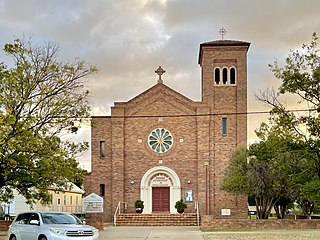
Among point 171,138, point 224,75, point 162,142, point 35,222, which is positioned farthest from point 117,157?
point 35,222

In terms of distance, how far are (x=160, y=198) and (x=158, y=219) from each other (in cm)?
452

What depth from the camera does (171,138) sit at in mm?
50562

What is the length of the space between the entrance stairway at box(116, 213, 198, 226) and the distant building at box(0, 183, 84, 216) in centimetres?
516

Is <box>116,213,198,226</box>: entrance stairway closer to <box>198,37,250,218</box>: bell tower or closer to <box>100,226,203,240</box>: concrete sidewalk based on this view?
<box>198,37,250,218</box>: bell tower

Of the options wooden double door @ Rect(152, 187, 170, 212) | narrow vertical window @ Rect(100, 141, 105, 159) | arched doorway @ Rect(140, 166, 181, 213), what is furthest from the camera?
narrow vertical window @ Rect(100, 141, 105, 159)

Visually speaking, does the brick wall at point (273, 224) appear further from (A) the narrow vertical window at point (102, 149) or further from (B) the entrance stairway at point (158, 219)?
(A) the narrow vertical window at point (102, 149)

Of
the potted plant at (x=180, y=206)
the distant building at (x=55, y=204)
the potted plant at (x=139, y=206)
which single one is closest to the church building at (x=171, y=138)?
the potted plant at (x=139, y=206)

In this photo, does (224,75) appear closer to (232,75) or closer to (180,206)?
(232,75)

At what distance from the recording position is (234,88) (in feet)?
166

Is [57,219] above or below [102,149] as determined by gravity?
below

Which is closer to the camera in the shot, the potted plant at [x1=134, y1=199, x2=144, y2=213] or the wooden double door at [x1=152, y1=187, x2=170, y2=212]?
the potted plant at [x1=134, y1=199, x2=144, y2=213]

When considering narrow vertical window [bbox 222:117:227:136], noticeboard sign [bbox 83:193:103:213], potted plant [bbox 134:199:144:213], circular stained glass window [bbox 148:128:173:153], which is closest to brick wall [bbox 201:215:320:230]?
noticeboard sign [bbox 83:193:103:213]

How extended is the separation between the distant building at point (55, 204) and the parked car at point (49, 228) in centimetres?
2397

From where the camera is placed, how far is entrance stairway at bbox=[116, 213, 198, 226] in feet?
149
